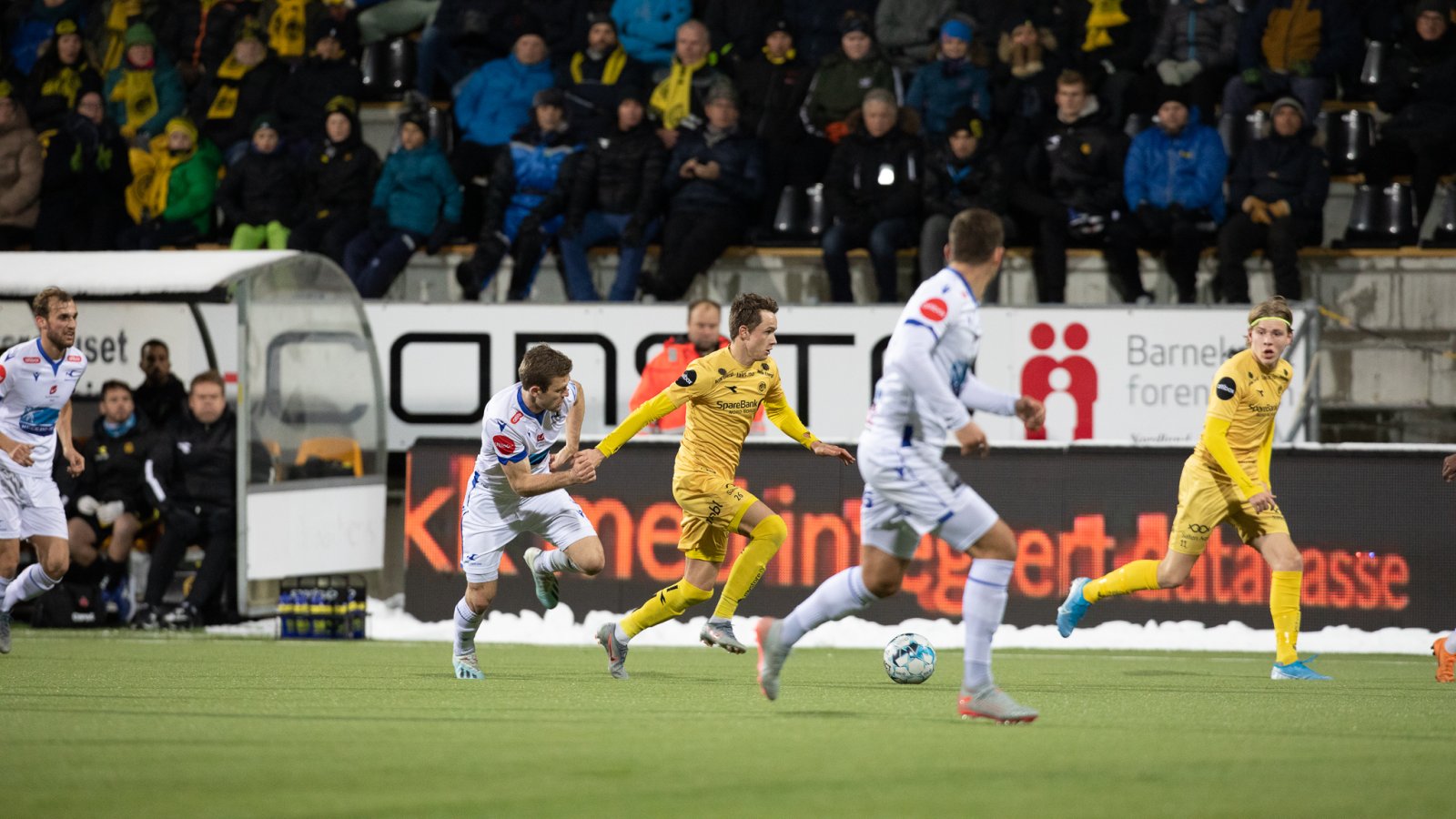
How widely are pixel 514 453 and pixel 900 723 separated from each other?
3107 mm

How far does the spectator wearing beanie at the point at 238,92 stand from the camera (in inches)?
756

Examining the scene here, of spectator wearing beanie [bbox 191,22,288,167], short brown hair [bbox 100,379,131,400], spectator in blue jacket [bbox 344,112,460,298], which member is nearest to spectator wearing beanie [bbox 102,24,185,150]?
spectator wearing beanie [bbox 191,22,288,167]

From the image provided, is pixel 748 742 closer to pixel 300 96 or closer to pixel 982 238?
pixel 982 238

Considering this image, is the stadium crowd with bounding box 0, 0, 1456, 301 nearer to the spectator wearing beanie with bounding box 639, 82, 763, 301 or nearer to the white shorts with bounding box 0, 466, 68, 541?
the spectator wearing beanie with bounding box 639, 82, 763, 301

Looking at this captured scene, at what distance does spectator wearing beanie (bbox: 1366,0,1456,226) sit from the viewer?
1672 centimetres

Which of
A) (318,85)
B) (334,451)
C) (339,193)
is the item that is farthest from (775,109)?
(334,451)

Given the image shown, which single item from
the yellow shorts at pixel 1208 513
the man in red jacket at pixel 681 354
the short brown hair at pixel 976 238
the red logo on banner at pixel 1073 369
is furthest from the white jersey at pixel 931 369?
the red logo on banner at pixel 1073 369

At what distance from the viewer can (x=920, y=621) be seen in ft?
46.7

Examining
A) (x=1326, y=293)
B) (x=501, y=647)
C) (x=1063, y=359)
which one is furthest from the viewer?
(x=1326, y=293)

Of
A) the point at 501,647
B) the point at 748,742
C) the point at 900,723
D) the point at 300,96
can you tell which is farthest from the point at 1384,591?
the point at 300,96

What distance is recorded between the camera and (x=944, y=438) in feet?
25.1

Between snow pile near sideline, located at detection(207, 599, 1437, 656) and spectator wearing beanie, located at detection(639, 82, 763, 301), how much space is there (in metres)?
3.57

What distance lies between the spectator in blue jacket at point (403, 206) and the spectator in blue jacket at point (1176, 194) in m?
6.45

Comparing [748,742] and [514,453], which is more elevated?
[514,453]
